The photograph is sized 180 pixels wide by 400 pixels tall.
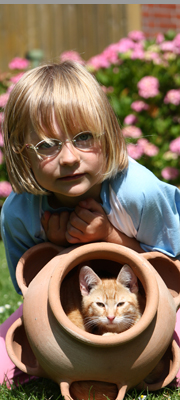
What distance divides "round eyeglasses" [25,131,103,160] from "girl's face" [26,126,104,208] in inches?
0.6

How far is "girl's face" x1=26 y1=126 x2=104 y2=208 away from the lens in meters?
1.81

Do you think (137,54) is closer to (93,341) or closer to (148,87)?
(148,87)

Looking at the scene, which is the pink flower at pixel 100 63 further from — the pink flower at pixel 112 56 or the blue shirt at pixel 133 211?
the blue shirt at pixel 133 211

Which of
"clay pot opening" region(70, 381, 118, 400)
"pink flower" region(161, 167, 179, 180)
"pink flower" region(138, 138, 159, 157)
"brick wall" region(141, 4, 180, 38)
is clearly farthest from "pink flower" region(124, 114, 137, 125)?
"clay pot opening" region(70, 381, 118, 400)

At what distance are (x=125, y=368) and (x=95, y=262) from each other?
0.77m

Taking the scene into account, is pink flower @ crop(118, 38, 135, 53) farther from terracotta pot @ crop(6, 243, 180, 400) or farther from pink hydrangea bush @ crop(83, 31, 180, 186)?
terracotta pot @ crop(6, 243, 180, 400)

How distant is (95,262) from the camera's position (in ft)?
7.64

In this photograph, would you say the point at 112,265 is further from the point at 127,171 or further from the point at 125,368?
the point at 125,368

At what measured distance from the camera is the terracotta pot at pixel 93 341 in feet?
5.26

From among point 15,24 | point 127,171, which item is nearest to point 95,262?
point 127,171

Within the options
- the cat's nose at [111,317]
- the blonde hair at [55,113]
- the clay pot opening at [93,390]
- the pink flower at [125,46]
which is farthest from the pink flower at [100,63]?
the clay pot opening at [93,390]

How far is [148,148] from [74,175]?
325cm

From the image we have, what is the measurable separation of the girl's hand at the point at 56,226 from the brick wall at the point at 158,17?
18.1ft

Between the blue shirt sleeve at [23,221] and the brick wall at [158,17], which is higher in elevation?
the brick wall at [158,17]
